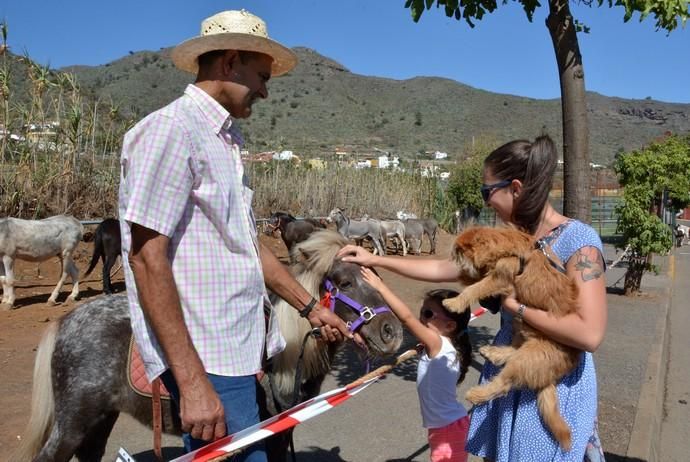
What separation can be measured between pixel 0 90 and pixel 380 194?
16.7 m

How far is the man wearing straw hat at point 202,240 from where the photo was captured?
188 cm

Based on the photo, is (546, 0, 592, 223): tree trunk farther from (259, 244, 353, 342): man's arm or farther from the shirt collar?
the shirt collar

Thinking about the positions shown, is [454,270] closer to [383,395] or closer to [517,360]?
[517,360]

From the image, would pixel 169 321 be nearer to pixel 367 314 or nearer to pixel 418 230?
pixel 367 314

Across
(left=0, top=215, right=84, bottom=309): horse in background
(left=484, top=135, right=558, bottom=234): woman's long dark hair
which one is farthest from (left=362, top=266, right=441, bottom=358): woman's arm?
(left=0, top=215, right=84, bottom=309): horse in background

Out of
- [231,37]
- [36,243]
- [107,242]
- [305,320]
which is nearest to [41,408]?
[305,320]

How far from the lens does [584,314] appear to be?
2.26m

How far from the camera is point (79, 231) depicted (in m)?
10.6

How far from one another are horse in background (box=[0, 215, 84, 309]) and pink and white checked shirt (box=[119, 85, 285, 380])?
8.85 m

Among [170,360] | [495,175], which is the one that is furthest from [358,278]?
[170,360]

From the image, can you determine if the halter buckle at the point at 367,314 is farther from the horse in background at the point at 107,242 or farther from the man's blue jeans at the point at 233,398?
the horse in background at the point at 107,242

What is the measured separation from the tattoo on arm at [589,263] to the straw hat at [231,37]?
1.46 meters

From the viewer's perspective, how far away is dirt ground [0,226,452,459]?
5.16 meters

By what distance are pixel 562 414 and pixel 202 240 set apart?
1608 mm
